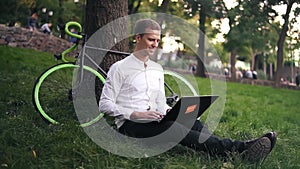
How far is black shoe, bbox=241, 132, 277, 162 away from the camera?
9.35 ft

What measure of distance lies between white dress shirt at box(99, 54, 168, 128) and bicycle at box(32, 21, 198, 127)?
2.15 feet

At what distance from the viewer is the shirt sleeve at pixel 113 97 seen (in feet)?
9.87

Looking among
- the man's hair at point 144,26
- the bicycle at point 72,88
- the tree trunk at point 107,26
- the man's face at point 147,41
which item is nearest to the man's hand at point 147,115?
the man's face at point 147,41

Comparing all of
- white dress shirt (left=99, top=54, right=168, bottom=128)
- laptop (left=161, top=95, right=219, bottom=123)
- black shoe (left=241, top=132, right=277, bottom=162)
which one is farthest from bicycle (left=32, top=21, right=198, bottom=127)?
black shoe (left=241, top=132, right=277, bottom=162)

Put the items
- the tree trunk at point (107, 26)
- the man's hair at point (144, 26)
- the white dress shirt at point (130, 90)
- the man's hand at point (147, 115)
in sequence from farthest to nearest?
the tree trunk at point (107, 26) < the man's hair at point (144, 26) < the white dress shirt at point (130, 90) < the man's hand at point (147, 115)

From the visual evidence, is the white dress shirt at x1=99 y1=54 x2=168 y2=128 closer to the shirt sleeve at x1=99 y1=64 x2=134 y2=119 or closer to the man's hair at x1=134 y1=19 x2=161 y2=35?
the shirt sleeve at x1=99 y1=64 x2=134 y2=119

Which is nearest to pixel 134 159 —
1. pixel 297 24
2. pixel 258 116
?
pixel 258 116

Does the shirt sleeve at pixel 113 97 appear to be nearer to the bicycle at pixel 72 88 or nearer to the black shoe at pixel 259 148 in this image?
the bicycle at pixel 72 88

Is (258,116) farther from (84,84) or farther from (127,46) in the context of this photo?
(84,84)

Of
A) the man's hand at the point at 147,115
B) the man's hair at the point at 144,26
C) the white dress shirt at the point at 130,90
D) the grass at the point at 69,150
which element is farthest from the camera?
the man's hair at the point at 144,26

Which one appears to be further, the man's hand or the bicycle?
the bicycle

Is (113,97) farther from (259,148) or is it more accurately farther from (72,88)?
(72,88)

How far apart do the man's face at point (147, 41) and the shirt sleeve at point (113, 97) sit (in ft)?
0.89

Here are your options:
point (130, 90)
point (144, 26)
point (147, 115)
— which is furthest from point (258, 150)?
point (144, 26)
